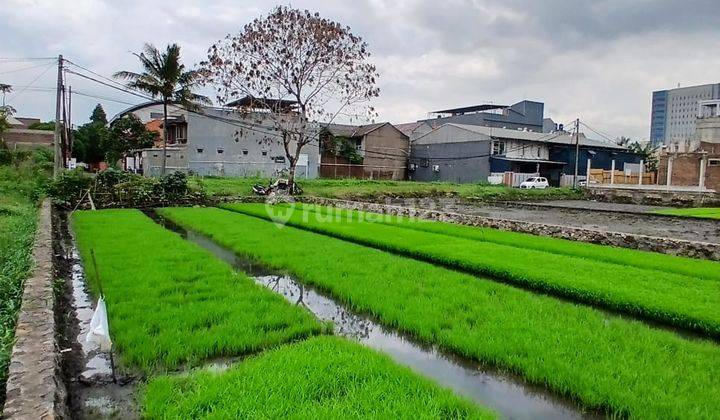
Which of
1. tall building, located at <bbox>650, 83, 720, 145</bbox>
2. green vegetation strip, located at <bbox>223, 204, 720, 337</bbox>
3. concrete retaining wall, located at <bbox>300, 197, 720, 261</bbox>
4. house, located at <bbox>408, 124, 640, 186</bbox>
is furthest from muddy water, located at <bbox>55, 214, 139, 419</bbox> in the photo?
tall building, located at <bbox>650, 83, 720, 145</bbox>

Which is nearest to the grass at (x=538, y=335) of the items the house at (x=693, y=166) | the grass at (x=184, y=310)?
the grass at (x=184, y=310)

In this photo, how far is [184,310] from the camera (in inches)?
237

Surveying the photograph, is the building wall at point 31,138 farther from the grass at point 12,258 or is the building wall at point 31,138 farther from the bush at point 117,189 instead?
the grass at point 12,258

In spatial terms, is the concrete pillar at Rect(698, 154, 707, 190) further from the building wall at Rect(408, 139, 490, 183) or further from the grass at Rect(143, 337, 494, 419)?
the grass at Rect(143, 337, 494, 419)

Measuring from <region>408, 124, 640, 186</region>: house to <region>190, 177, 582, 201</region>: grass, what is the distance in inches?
283

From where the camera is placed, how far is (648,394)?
13.2ft

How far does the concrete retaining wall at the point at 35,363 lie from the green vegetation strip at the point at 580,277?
6598 millimetres

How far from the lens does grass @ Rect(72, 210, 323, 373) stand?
4.91m

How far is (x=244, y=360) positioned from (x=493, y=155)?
4064cm

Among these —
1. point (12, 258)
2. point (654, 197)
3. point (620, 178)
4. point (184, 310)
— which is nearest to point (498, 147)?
point (620, 178)

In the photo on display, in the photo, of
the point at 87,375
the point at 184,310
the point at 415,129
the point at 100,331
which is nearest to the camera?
the point at 100,331

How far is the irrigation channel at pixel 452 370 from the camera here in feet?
13.4

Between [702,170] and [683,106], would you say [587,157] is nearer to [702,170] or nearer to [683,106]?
[702,170]

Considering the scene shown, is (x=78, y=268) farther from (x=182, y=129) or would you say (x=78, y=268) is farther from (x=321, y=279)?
(x=182, y=129)
